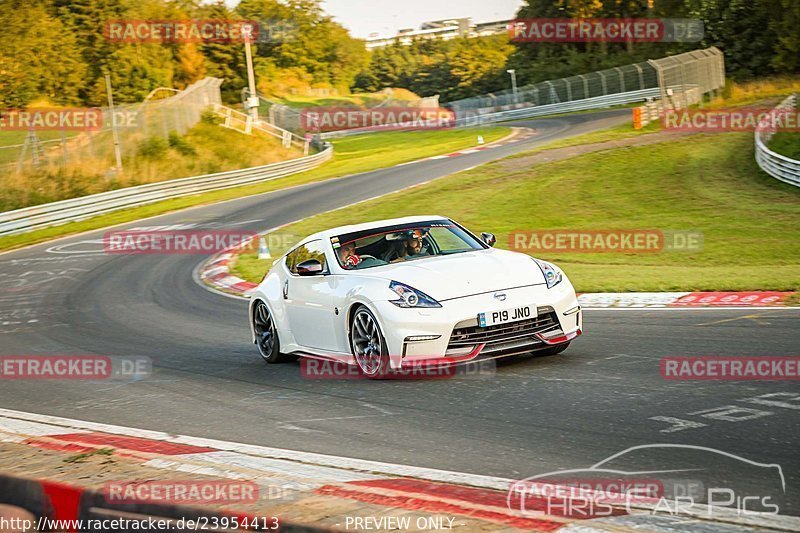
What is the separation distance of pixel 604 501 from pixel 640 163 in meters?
26.6

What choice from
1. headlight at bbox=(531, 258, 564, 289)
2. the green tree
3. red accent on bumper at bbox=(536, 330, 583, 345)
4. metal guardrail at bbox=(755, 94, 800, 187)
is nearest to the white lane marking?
red accent on bumper at bbox=(536, 330, 583, 345)

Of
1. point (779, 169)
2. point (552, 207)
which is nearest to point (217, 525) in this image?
point (552, 207)

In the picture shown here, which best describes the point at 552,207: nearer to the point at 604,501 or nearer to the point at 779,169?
the point at 779,169

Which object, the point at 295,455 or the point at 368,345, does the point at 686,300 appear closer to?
the point at 368,345

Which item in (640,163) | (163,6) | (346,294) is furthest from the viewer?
(163,6)

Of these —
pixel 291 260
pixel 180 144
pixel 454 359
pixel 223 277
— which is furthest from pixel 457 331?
pixel 180 144

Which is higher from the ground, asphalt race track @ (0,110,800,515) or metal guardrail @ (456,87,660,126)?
Answer: asphalt race track @ (0,110,800,515)

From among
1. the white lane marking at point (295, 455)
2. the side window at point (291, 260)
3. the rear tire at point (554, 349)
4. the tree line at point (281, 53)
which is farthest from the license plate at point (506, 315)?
the tree line at point (281, 53)

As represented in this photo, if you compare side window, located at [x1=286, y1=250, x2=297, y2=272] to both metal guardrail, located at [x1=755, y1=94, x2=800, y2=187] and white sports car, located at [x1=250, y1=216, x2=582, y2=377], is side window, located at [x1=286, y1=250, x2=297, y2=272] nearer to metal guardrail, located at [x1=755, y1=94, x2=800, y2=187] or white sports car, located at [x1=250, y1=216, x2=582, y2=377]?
white sports car, located at [x1=250, y1=216, x2=582, y2=377]

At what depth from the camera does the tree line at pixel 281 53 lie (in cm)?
6222

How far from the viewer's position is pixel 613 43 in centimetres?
8919

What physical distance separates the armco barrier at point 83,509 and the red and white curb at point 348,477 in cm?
60

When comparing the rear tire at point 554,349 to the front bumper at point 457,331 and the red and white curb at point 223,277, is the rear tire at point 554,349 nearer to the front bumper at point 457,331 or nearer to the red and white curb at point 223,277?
the front bumper at point 457,331

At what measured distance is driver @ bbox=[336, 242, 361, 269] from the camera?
950 cm
